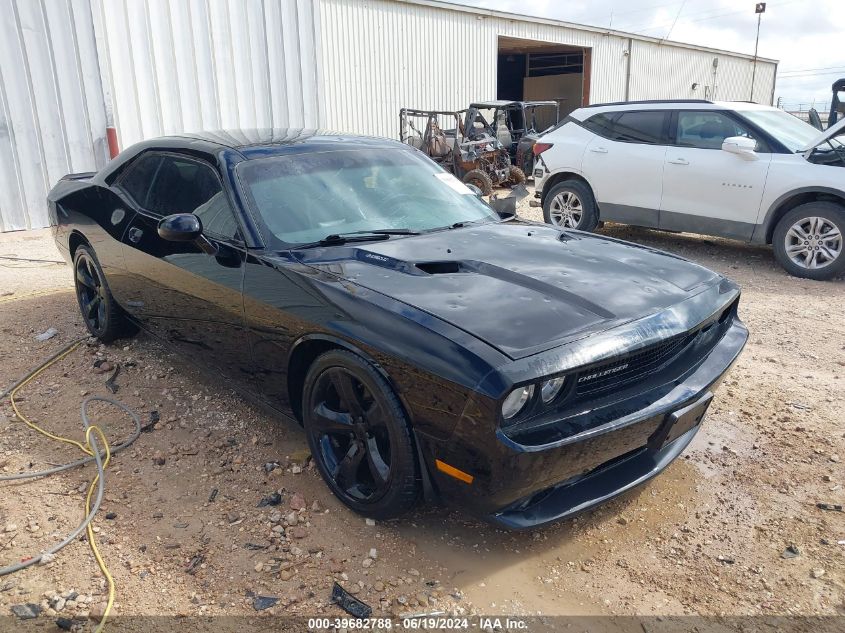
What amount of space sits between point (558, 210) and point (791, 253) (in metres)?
2.84

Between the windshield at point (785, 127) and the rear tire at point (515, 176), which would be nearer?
the windshield at point (785, 127)

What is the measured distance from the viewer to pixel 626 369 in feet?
8.11

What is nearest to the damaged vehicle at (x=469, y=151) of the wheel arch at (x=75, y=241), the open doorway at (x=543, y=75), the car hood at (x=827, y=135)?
the car hood at (x=827, y=135)

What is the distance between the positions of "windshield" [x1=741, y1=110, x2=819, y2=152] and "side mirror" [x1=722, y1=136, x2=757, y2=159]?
0.36 meters

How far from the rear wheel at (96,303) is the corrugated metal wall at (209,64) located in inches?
222

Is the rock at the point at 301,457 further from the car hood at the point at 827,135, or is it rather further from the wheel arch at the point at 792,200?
the car hood at the point at 827,135

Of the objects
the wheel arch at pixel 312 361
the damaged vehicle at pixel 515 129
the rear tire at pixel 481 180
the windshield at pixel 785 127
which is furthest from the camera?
the damaged vehicle at pixel 515 129

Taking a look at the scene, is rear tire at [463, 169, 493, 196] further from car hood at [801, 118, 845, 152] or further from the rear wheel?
the rear wheel

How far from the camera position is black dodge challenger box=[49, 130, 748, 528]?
2.26 m

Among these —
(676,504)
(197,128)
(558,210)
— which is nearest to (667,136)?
(558,210)

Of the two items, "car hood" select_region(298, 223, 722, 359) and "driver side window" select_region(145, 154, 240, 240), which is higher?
"driver side window" select_region(145, 154, 240, 240)

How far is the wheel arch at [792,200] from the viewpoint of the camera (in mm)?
6383

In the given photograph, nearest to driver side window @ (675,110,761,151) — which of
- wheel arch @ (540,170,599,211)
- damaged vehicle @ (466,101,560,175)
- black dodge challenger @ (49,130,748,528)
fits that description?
wheel arch @ (540,170,599,211)

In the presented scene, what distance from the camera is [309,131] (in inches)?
164
